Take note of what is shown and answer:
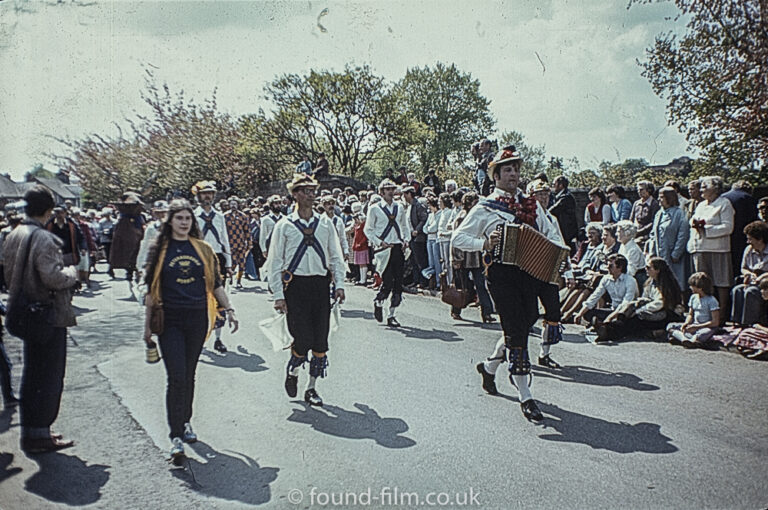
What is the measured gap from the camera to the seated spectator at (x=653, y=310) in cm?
721

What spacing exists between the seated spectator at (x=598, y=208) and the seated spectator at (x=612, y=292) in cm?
170

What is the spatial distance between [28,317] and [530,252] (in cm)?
302

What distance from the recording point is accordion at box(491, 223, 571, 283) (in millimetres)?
4484

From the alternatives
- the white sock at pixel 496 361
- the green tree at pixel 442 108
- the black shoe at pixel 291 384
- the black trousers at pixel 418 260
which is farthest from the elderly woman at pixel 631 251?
the black shoe at pixel 291 384

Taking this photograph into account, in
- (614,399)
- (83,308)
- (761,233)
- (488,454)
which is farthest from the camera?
(761,233)

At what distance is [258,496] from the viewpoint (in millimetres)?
3225

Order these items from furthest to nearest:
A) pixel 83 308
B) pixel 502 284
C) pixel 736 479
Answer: pixel 502 284, pixel 736 479, pixel 83 308

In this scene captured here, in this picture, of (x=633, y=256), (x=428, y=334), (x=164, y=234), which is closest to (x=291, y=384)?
(x=164, y=234)

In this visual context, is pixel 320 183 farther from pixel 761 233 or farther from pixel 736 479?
pixel 761 233

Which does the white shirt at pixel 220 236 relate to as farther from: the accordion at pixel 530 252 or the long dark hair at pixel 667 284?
the long dark hair at pixel 667 284

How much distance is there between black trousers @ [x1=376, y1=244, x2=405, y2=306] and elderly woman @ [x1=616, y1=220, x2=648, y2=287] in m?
2.68

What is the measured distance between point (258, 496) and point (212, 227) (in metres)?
1.84

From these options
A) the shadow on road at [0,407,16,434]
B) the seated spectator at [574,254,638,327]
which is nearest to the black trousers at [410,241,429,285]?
the seated spectator at [574,254,638,327]

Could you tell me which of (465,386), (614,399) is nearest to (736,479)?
(614,399)
